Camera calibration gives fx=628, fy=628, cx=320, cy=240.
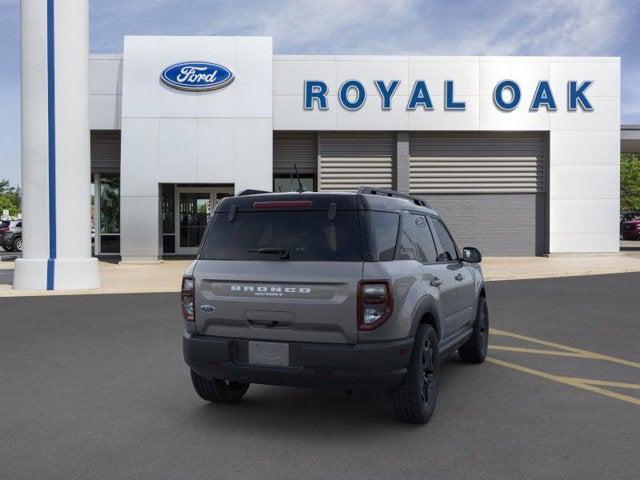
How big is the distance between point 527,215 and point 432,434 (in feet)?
65.3

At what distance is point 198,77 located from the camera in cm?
2112

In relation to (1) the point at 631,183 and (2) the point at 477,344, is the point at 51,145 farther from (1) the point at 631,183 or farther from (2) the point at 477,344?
(1) the point at 631,183

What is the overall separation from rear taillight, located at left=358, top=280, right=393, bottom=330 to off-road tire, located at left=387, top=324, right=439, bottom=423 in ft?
1.52

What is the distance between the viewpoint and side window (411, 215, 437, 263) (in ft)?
17.1

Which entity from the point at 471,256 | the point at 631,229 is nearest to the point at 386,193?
the point at 471,256

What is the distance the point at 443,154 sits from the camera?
22.9 meters

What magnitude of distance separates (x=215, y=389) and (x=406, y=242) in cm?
194

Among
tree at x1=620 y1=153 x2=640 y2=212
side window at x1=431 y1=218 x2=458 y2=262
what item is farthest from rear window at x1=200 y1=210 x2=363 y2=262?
tree at x1=620 y1=153 x2=640 y2=212

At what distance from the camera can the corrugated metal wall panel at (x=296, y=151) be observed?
22984 mm

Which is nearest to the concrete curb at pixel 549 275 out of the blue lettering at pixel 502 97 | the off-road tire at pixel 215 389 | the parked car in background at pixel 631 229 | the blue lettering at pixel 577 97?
the blue lettering at pixel 577 97

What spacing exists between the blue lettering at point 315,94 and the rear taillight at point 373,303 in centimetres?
1834

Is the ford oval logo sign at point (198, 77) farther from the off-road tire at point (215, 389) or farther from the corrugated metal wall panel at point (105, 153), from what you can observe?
the off-road tire at point (215, 389)

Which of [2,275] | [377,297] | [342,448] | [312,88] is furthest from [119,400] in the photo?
[312,88]

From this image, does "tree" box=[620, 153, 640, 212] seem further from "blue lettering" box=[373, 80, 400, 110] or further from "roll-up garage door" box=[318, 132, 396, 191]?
"blue lettering" box=[373, 80, 400, 110]
